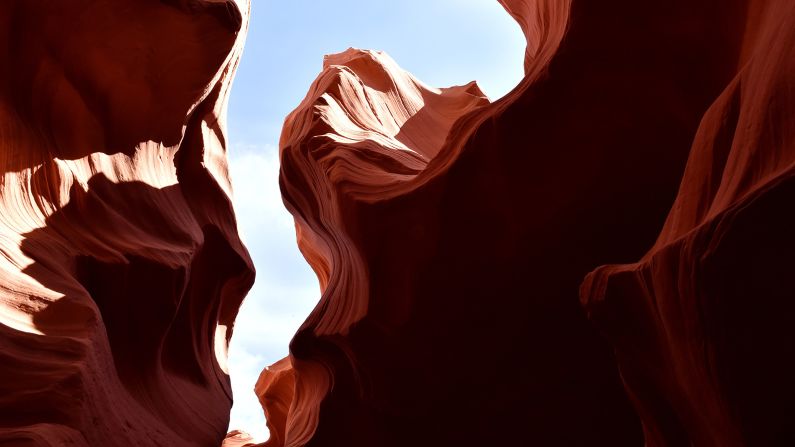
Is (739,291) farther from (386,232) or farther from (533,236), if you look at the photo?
(386,232)

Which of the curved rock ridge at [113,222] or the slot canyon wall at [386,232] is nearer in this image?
the slot canyon wall at [386,232]

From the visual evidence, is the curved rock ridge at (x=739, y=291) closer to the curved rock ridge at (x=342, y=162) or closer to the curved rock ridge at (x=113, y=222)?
the curved rock ridge at (x=113, y=222)

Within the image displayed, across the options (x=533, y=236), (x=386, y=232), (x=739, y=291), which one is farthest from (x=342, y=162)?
(x=739, y=291)

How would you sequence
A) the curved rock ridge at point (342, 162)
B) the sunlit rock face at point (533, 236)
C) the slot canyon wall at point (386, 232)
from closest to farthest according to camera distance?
1. the slot canyon wall at point (386, 232)
2. the sunlit rock face at point (533, 236)
3. the curved rock ridge at point (342, 162)

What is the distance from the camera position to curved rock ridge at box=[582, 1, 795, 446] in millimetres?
2230

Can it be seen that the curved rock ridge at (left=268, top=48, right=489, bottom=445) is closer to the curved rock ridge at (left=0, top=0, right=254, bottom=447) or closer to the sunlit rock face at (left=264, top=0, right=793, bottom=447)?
the sunlit rock face at (left=264, top=0, right=793, bottom=447)

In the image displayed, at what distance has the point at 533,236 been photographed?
4367 millimetres

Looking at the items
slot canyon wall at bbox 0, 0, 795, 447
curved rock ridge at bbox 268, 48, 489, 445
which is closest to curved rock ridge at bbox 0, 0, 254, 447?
slot canyon wall at bbox 0, 0, 795, 447

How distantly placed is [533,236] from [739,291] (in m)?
2.11

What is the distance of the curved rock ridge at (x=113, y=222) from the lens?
330 centimetres

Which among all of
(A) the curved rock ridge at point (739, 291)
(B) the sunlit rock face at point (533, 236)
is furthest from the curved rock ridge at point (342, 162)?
(A) the curved rock ridge at point (739, 291)

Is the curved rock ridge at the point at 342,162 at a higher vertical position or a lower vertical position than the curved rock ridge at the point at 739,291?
higher

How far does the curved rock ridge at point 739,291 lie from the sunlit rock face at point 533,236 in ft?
0.26

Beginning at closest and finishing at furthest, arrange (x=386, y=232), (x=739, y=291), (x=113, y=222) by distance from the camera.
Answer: (x=739, y=291), (x=113, y=222), (x=386, y=232)
